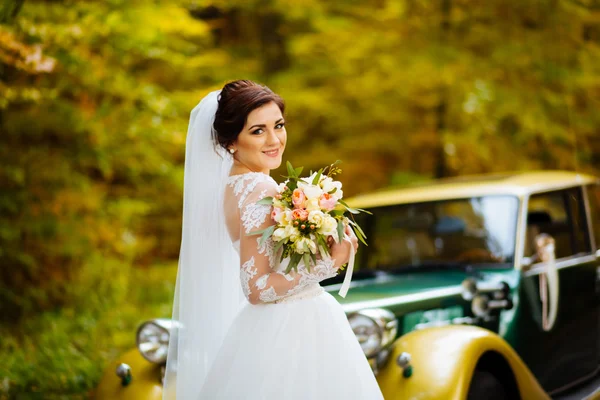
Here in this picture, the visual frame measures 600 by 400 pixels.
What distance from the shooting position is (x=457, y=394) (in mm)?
3139

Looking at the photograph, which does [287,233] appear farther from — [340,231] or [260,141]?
[260,141]

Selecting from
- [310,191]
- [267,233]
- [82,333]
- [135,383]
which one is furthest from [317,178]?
[82,333]

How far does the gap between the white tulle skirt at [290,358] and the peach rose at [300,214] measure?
15.3 inches

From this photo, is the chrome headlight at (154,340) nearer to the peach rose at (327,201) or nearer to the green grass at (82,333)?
the green grass at (82,333)

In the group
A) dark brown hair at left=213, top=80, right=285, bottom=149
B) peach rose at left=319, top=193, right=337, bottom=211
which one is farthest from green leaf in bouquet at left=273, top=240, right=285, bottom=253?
dark brown hair at left=213, top=80, right=285, bottom=149

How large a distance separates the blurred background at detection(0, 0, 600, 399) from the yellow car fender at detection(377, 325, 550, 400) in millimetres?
2855

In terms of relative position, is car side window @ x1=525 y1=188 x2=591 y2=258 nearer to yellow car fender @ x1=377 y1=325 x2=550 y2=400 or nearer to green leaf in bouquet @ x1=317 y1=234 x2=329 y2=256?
yellow car fender @ x1=377 y1=325 x2=550 y2=400

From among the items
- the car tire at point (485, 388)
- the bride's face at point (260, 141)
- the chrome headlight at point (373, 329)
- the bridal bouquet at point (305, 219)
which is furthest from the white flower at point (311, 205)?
the car tire at point (485, 388)

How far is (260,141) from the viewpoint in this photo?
2684 millimetres

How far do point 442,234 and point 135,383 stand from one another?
2466mm

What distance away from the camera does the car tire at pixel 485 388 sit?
3420 mm

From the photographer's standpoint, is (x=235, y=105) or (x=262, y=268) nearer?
(x=262, y=268)

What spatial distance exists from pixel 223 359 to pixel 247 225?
55 centimetres

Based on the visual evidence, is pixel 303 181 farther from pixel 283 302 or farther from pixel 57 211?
pixel 57 211
